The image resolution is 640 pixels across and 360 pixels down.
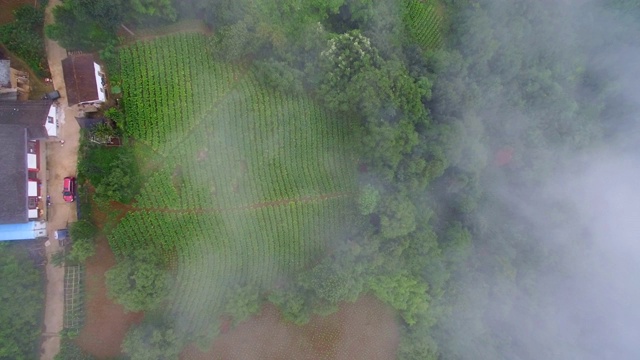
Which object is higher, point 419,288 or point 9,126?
point 9,126

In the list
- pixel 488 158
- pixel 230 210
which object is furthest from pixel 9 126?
pixel 488 158

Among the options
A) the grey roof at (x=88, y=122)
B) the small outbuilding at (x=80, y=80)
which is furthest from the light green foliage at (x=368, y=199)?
the small outbuilding at (x=80, y=80)

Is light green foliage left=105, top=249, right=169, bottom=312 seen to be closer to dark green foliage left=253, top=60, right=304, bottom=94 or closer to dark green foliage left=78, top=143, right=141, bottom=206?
dark green foliage left=78, top=143, right=141, bottom=206

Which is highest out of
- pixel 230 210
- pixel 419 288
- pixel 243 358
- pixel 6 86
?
pixel 6 86

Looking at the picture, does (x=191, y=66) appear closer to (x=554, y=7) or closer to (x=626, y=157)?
(x=554, y=7)

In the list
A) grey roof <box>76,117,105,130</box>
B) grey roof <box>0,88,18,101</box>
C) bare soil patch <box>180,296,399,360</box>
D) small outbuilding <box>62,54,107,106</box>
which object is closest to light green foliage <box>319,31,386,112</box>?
small outbuilding <box>62,54,107,106</box>

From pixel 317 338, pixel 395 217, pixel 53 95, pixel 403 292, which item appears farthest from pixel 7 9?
pixel 403 292

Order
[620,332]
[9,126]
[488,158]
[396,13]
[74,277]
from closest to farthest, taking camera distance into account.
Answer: [9,126]
[74,277]
[396,13]
[488,158]
[620,332]

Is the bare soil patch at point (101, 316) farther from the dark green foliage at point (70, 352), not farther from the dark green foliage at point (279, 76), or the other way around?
the dark green foliage at point (279, 76)
